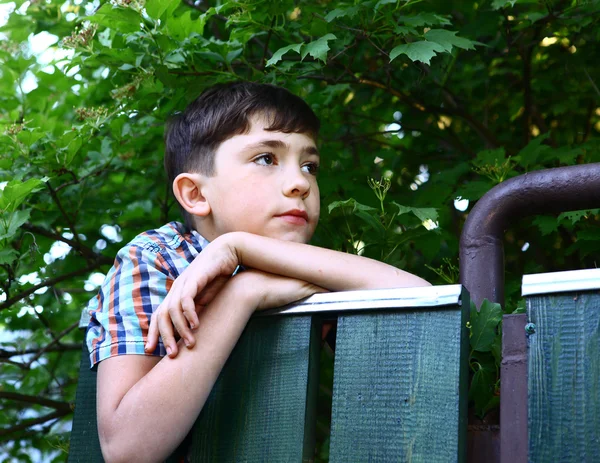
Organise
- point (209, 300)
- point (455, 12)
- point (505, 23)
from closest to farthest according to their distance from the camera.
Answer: point (209, 300) → point (505, 23) → point (455, 12)

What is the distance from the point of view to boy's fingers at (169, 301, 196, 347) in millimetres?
1433

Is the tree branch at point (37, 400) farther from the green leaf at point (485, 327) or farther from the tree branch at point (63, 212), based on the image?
the green leaf at point (485, 327)

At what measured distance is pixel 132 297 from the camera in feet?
5.22

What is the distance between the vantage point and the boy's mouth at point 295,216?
1.81 metres

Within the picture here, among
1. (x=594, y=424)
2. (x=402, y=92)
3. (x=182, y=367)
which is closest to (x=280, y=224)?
(x=182, y=367)

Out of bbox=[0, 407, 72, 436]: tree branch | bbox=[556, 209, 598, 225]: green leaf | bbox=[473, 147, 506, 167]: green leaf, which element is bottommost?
bbox=[0, 407, 72, 436]: tree branch

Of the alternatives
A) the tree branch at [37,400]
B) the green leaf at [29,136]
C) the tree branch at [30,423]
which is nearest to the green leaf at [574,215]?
the green leaf at [29,136]

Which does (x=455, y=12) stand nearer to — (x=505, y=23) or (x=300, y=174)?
(x=505, y=23)

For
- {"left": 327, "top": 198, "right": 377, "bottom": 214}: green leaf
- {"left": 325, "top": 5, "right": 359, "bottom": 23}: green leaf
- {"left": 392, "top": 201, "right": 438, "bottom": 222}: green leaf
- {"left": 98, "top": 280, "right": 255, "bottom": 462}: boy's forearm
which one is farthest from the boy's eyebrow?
{"left": 98, "top": 280, "right": 255, "bottom": 462}: boy's forearm

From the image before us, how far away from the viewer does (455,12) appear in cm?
283

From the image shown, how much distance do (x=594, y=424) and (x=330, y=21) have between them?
1.39 meters

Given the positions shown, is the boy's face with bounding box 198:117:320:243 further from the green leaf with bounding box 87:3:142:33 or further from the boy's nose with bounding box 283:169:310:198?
the green leaf with bounding box 87:3:142:33

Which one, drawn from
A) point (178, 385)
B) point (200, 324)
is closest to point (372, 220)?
point (200, 324)

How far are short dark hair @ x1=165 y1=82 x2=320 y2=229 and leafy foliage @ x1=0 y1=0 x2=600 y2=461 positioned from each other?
0.39 ft
